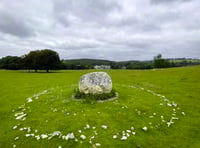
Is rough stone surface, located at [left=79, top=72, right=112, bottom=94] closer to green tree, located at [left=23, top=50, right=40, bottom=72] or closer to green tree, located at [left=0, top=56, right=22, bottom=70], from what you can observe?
green tree, located at [left=23, top=50, right=40, bottom=72]

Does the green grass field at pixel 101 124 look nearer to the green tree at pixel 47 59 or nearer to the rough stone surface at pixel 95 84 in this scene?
the rough stone surface at pixel 95 84

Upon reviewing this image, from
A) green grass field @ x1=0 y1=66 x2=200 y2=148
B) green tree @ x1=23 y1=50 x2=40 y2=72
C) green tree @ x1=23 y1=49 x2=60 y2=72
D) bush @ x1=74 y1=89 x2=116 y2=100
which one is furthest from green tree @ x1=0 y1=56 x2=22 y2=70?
green grass field @ x1=0 y1=66 x2=200 y2=148

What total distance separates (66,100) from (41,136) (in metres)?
5.22

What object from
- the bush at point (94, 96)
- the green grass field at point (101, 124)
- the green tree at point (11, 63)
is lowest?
the green grass field at point (101, 124)

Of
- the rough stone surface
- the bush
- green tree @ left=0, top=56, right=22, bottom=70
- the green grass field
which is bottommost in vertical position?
the green grass field

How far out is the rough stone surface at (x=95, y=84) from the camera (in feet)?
45.4

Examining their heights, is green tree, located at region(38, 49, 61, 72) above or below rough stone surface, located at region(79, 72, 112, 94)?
above

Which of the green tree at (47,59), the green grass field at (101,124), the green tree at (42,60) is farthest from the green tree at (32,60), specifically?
the green grass field at (101,124)

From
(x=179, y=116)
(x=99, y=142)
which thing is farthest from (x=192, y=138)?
(x=99, y=142)

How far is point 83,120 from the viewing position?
9.80 m

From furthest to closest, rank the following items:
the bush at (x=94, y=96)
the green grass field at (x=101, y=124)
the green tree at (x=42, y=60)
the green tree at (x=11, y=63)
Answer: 1. the green tree at (x=11, y=63)
2. the green tree at (x=42, y=60)
3. the bush at (x=94, y=96)
4. the green grass field at (x=101, y=124)

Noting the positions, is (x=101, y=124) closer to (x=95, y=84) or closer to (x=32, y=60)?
(x=95, y=84)

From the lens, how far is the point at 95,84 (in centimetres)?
1386

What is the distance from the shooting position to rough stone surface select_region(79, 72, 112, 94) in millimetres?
13844
